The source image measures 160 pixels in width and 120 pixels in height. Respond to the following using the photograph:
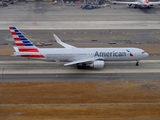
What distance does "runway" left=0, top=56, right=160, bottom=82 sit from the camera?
193 feet

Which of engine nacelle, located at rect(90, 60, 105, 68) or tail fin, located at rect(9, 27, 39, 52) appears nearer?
engine nacelle, located at rect(90, 60, 105, 68)

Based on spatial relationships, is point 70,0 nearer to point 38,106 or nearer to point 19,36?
point 19,36

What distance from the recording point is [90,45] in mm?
→ 80938

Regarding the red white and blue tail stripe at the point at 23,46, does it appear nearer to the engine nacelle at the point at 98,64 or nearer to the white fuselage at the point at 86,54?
the white fuselage at the point at 86,54

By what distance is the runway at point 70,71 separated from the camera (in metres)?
58.8

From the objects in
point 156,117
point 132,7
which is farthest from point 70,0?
point 156,117

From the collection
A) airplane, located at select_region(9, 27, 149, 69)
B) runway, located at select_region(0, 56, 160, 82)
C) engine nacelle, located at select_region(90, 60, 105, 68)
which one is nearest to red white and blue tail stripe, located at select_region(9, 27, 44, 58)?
airplane, located at select_region(9, 27, 149, 69)

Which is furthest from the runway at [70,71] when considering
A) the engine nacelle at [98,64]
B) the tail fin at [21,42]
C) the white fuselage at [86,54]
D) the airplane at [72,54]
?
the tail fin at [21,42]

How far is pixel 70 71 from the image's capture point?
6219 centimetres

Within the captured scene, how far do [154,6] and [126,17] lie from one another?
3135 centimetres

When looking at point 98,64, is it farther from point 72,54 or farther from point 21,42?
point 21,42

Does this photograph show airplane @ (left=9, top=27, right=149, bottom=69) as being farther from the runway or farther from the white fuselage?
the runway

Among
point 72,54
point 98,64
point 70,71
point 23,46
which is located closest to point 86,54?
point 72,54

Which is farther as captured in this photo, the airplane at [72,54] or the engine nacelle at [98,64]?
the airplane at [72,54]
